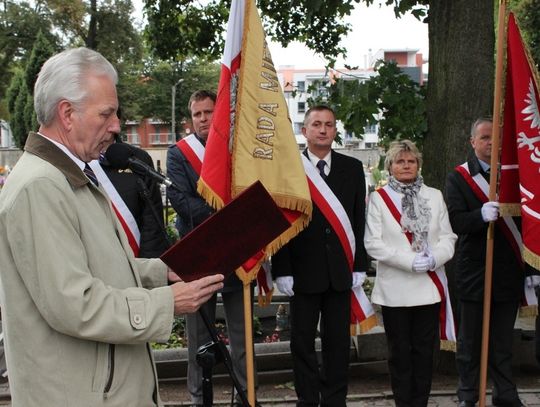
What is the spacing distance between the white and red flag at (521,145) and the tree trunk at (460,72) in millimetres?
950

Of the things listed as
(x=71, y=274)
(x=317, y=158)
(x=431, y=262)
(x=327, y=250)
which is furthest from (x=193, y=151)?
(x=71, y=274)

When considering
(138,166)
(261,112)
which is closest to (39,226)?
(138,166)

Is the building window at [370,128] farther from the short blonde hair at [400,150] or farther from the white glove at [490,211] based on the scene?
the white glove at [490,211]

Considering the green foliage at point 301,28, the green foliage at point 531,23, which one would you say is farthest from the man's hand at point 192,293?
the green foliage at point 531,23

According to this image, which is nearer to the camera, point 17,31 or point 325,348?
point 325,348

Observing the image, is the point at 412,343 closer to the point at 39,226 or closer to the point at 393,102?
the point at 393,102

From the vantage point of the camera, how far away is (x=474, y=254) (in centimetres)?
512

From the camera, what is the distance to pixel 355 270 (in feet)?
16.6

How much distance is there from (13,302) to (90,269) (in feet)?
0.85

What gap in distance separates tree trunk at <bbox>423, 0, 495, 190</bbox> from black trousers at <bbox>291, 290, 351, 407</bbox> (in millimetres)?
1750

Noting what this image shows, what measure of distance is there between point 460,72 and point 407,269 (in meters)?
2.01

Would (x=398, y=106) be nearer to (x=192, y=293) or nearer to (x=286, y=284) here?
(x=286, y=284)

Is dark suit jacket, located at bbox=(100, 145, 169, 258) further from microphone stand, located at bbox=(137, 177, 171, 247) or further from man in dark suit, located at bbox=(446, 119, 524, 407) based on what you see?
man in dark suit, located at bbox=(446, 119, 524, 407)

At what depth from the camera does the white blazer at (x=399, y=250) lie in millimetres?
4809
